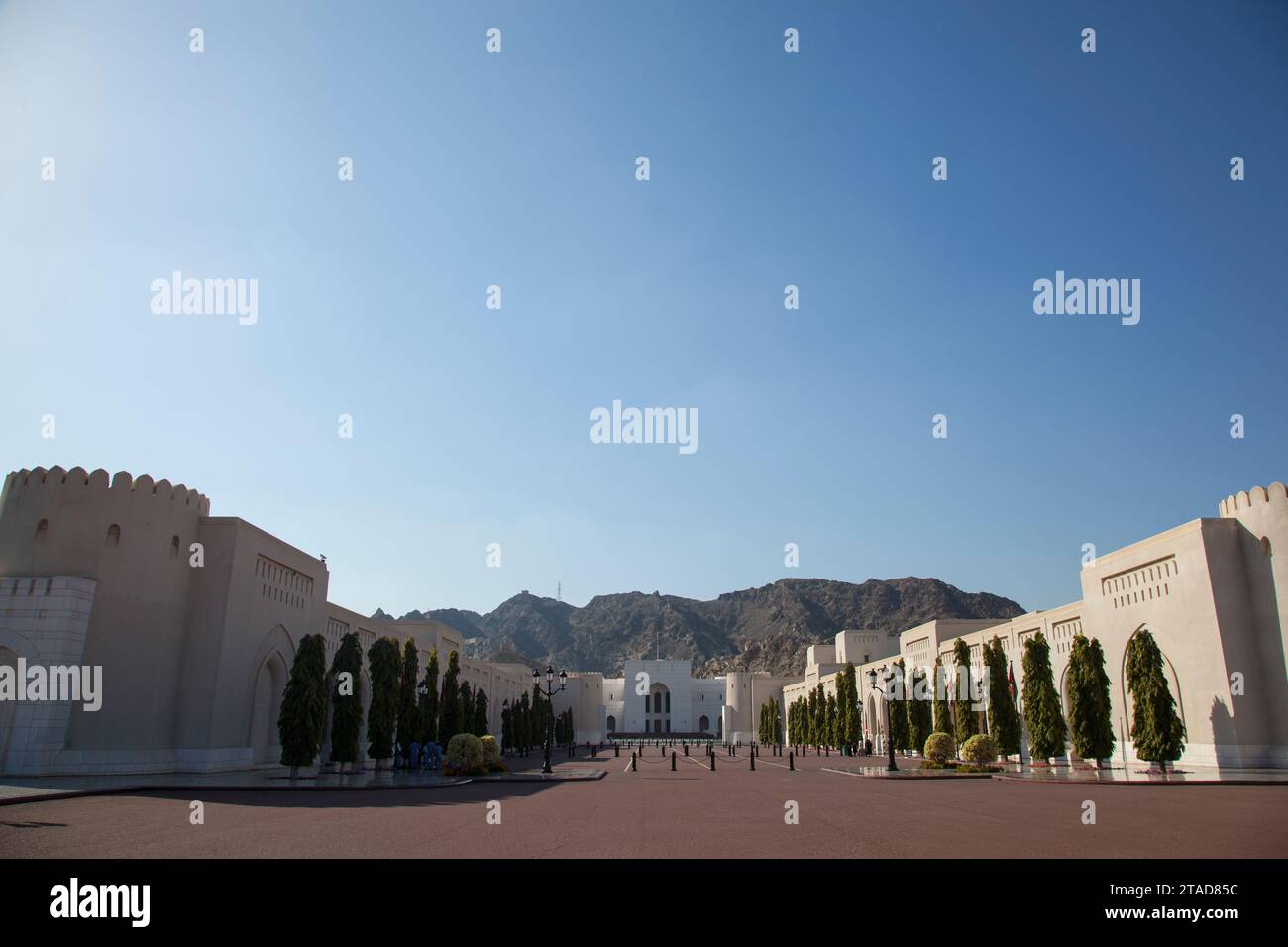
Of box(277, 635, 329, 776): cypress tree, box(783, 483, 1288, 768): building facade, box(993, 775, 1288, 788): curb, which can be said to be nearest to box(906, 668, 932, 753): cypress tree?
box(783, 483, 1288, 768): building facade

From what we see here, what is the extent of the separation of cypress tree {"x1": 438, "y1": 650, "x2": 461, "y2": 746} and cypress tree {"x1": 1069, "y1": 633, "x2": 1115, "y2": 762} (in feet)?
77.4

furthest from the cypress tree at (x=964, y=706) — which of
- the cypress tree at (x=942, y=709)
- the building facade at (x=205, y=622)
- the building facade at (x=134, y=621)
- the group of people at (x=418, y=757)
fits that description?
the building facade at (x=134, y=621)

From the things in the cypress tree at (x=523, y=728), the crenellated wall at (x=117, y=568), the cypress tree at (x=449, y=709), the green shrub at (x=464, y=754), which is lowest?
the cypress tree at (x=523, y=728)

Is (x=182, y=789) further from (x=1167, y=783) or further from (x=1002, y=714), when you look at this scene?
(x=1002, y=714)

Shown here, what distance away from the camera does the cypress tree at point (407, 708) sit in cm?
3019

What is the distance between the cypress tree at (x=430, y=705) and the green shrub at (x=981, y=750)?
20.4 metres

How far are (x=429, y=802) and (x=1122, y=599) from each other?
24030 millimetres

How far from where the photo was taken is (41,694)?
2084 centimetres

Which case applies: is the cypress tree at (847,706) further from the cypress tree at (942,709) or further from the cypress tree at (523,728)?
the cypress tree at (523,728)

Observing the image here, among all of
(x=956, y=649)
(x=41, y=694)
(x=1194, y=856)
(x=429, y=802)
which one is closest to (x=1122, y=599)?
(x=956, y=649)

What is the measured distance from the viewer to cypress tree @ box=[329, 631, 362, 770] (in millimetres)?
25625

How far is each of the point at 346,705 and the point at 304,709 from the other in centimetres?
304

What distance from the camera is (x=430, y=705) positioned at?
3316 cm

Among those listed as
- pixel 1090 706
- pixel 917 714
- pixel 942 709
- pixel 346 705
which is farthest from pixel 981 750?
pixel 346 705
